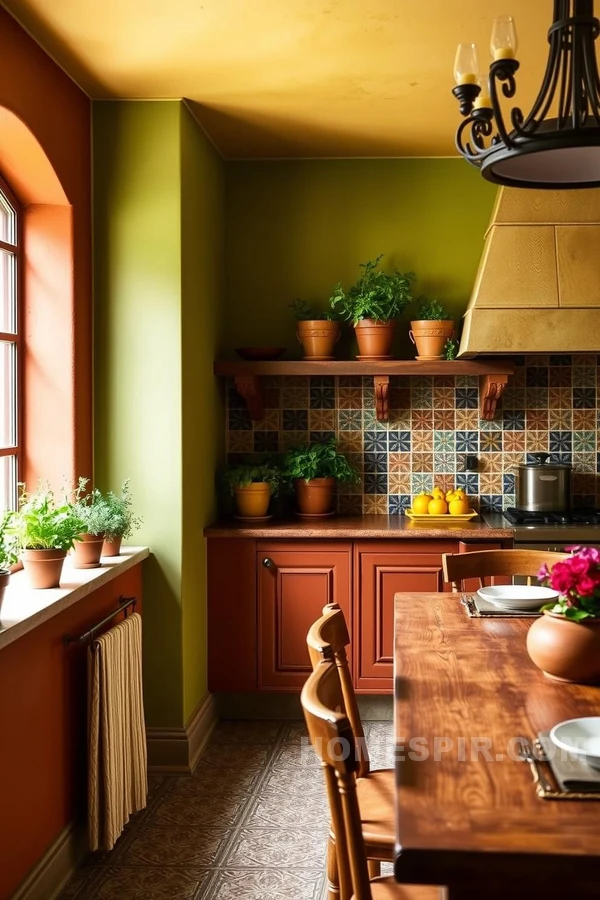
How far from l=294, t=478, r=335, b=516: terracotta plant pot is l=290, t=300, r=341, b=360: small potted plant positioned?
1.93 ft

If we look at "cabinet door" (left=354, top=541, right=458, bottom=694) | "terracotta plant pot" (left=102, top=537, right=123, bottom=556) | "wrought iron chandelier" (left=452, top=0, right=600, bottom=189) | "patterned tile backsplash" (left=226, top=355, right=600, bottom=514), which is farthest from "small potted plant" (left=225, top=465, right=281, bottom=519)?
"wrought iron chandelier" (left=452, top=0, right=600, bottom=189)

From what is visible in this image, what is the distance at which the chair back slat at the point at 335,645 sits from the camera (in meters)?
1.88

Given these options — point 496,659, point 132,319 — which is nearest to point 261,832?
point 496,659

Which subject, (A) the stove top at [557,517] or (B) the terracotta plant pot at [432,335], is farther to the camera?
(B) the terracotta plant pot at [432,335]

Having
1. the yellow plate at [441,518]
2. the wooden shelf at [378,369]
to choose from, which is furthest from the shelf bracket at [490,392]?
the yellow plate at [441,518]

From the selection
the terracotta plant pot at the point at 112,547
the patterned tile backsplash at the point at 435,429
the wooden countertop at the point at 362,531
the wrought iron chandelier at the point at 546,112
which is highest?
the wrought iron chandelier at the point at 546,112

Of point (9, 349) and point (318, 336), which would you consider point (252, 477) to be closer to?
point (318, 336)

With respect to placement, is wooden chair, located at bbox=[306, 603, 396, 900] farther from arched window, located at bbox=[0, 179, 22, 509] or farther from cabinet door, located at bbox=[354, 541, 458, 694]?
cabinet door, located at bbox=[354, 541, 458, 694]

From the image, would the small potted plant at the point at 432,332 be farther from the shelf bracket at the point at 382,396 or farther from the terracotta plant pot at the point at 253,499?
the terracotta plant pot at the point at 253,499

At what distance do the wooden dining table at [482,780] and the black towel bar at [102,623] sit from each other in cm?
104

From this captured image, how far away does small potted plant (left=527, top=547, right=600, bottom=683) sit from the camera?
190cm

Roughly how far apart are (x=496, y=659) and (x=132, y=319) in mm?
2071

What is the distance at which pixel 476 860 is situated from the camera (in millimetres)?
1204

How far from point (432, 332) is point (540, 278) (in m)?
0.54
